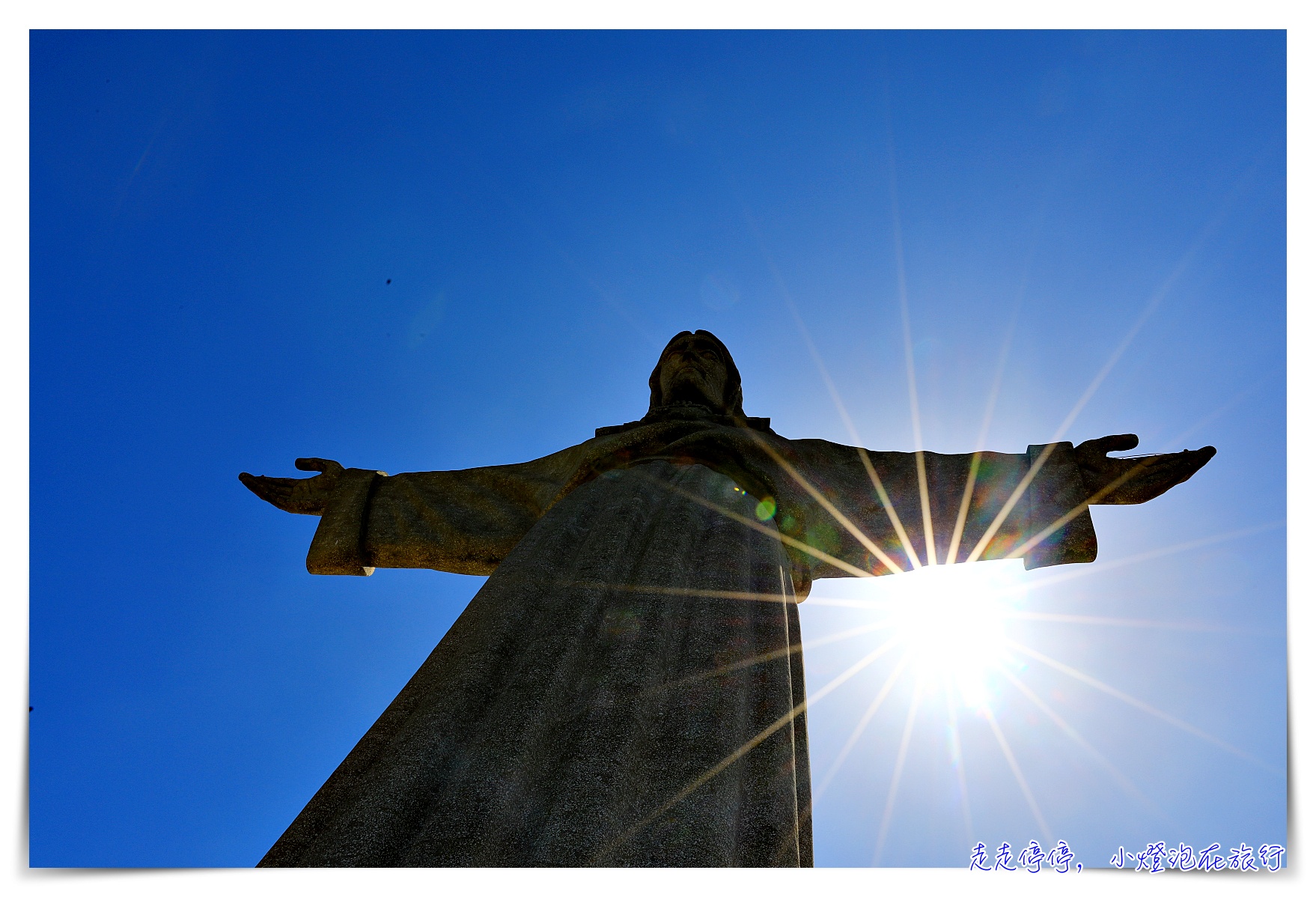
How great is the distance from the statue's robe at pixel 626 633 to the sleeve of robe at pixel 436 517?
15 millimetres

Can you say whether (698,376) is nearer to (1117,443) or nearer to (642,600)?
(1117,443)

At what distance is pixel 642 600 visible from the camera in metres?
4.52

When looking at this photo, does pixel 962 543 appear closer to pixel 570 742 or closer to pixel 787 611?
pixel 787 611

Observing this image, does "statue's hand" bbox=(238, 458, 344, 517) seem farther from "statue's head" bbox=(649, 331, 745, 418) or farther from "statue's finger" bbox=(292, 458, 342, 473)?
"statue's head" bbox=(649, 331, 745, 418)

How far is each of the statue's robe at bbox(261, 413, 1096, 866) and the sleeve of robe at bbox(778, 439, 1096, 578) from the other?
14 millimetres

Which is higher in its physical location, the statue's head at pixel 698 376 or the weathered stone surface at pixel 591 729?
the statue's head at pixel 698 376

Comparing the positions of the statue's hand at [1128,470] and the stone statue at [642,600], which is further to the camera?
the statue's hand at [1128,470]

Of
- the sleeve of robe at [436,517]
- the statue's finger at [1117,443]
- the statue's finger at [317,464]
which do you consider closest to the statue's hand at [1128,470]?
the statue's finger at [1117,443]

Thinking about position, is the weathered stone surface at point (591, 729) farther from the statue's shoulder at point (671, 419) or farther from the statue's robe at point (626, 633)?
the statue's shoulder at point (671, 419)

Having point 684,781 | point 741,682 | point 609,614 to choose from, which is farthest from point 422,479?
point 684,781

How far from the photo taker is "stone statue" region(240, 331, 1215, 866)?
3.23 metres

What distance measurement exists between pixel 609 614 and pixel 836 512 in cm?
273

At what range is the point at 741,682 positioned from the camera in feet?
13.2

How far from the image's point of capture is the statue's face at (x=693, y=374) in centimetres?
789
